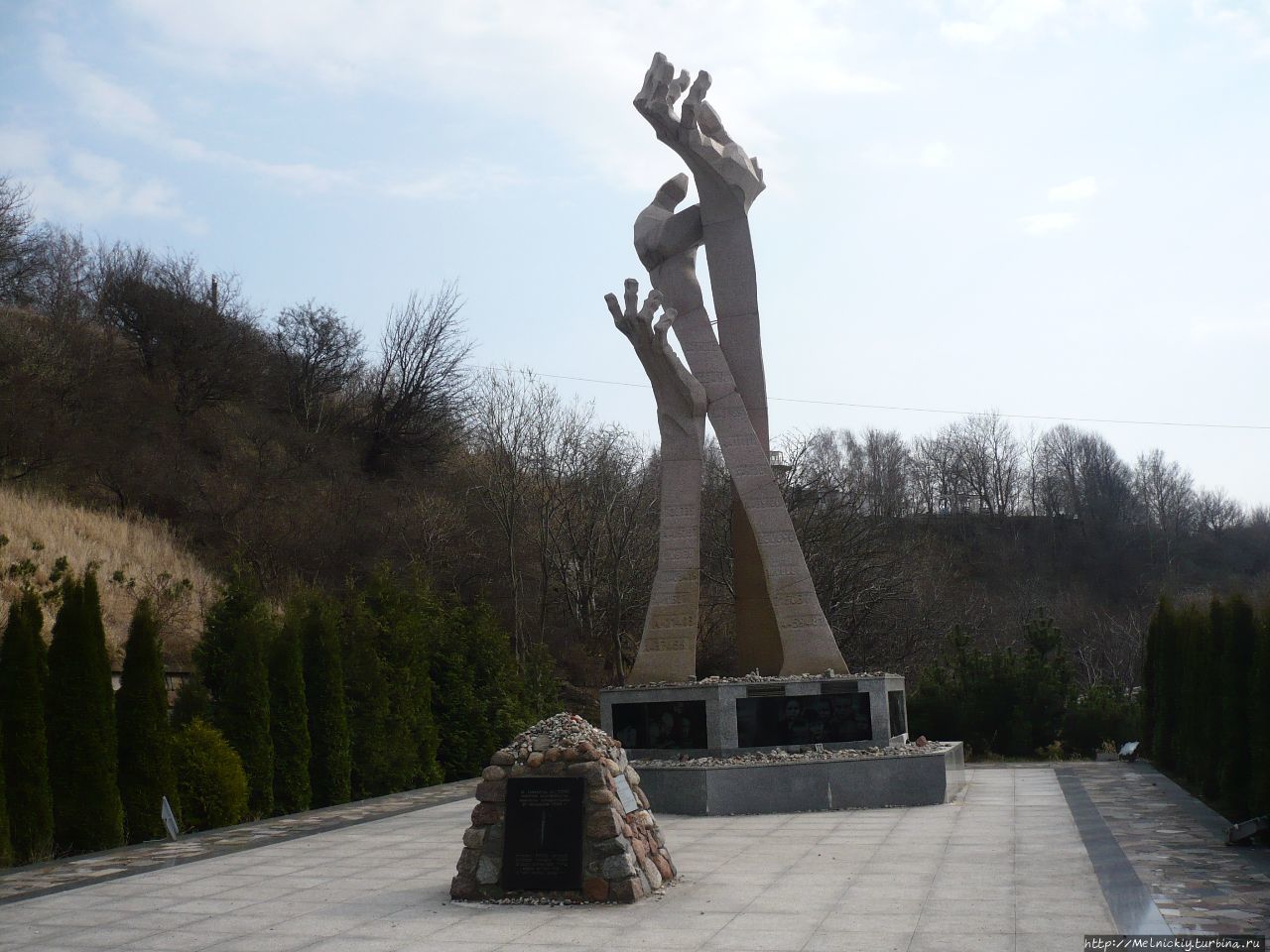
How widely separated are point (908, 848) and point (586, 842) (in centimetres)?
297

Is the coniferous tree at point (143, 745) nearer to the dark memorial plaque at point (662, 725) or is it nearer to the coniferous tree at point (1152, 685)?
the dark memorial plaque at point (662, 725)

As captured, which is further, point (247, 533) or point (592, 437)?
point (592, 437)

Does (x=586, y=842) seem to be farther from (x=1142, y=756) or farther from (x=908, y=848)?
(x=1142, y=756)

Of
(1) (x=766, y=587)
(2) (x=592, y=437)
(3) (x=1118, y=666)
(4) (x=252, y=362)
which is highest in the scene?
(4) (x=252, y=362)

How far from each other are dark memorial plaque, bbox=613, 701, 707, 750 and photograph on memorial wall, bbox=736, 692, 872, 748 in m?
0.44

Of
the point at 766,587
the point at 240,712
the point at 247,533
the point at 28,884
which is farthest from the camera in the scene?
the point at 247,533

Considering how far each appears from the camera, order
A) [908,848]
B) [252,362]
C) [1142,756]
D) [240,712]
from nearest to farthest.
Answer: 1. [908,848]
2. [240,712]
3. [1142,756]
4. [252,362]

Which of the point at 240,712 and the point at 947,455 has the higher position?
the point at 947,455

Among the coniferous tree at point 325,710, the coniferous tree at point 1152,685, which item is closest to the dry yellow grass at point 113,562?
the coniferous tree at point 325,710

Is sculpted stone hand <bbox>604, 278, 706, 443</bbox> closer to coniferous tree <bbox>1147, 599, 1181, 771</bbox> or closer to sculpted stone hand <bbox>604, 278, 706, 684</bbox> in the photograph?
sculpted stone hand <bbox>604, 278, 706, 684</bbox>

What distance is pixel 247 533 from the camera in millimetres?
26844

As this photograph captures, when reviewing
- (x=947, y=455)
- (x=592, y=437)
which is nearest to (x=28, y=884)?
(x=592, y=437)

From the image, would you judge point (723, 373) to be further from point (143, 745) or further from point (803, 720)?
point (143, 745)

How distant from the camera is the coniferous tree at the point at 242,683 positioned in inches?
474
